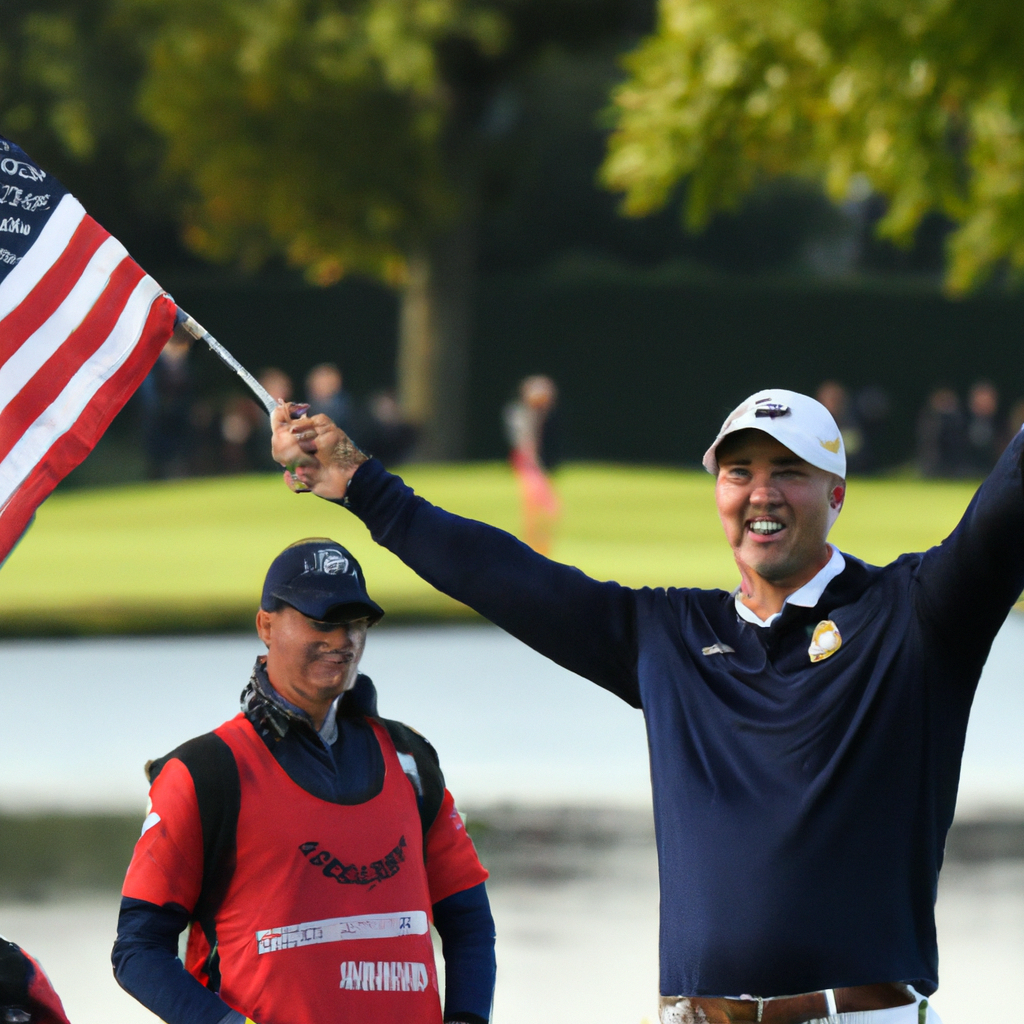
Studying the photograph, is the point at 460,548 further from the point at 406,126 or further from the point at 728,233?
the point at 728,233

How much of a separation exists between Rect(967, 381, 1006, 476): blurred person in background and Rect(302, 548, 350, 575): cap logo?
35376 mm

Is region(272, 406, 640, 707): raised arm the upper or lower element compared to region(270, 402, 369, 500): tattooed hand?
lower

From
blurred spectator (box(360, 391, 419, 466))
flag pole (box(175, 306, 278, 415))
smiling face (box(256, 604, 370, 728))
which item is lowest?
smiling face (box(256, 604, 370, 728))

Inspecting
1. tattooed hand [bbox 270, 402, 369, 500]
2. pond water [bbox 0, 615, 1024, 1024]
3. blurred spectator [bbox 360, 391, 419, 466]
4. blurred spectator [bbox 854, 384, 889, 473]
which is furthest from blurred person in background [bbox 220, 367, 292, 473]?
tattooed hand [bbox 270, 402, 369, 500]

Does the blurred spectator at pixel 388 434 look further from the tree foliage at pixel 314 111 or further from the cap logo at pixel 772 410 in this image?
the cap logo at pixel 772 410

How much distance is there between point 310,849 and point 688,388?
132 feet

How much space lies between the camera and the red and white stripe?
4484 mm

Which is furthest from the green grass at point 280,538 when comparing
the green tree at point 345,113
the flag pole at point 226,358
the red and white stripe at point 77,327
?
the flag pole at point 226,358

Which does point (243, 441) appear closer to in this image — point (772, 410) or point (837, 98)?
point (837, 98)

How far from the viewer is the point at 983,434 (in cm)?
3912

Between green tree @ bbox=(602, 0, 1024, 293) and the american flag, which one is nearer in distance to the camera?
the american flag

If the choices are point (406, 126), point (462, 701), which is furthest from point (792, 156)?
point (406, 126)

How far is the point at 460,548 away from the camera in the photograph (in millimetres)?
3857

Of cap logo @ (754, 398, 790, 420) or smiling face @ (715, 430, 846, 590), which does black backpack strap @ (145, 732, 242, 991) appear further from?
cap logo @ (754, 398, 790, 420)
